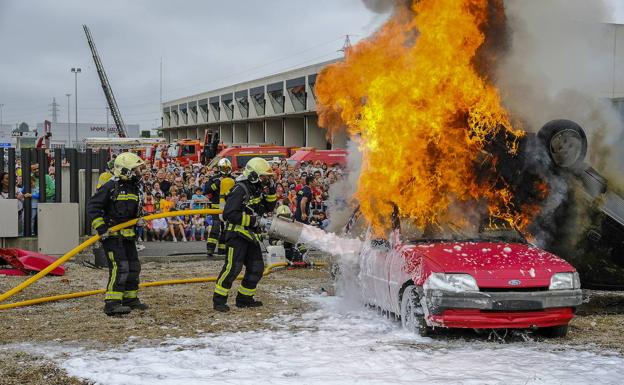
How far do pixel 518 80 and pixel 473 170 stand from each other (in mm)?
3514

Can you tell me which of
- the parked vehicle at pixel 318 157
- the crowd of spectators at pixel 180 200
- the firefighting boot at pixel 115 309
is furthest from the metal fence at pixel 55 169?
the parked vehicle at pixel 318 157

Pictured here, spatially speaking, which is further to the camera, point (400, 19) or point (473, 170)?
point (400, 19)

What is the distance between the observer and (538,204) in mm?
8609

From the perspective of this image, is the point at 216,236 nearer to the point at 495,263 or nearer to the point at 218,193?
the point at 218,193

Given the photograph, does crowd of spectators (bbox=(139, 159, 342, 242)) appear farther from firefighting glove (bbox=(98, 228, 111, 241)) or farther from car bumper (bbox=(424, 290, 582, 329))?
car bumper (bbox=(424, 290, 582, 329))

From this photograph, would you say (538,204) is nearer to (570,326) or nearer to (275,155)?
(570,326)

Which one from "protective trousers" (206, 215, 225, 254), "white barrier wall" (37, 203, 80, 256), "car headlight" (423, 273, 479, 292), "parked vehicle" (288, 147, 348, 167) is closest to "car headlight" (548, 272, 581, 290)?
"car headlight" (423, 273, 479, 292)

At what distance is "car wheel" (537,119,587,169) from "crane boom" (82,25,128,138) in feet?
205

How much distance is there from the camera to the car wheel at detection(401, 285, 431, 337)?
7.13 meters

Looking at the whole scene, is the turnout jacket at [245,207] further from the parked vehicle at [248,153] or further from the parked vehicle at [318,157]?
the parked vehicle at [248,153]

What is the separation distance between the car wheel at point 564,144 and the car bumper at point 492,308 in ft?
7.08

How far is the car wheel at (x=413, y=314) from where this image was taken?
713 cm

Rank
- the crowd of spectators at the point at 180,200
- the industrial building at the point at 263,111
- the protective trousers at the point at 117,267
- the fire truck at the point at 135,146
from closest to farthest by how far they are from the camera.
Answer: the protective trousers at the point at 117,267
the crowd of spectators at the point at 180,200
the fire truck at the point at 135,146
the industrial building at the point at 263,111

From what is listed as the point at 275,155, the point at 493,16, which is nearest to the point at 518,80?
the point at 493,16
